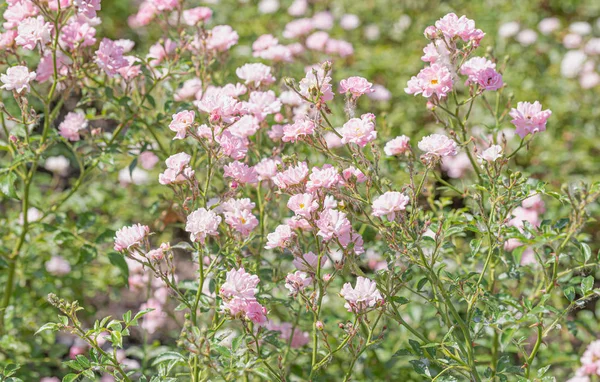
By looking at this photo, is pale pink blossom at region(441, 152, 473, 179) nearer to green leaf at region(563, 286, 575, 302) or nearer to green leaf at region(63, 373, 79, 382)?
green leaf at region(563, 286, 575, 302)

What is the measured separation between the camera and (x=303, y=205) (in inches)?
71.5

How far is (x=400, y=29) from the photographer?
5.39 meters

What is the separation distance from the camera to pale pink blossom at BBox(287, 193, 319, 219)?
1.80m

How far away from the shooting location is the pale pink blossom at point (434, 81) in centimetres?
197

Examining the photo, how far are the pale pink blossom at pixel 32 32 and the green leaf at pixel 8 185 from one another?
1.49ft

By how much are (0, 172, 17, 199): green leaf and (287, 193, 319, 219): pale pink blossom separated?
1.06 metres

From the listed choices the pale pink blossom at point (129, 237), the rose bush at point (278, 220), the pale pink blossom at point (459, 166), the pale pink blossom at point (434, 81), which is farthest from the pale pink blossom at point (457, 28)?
the pale pink blossom at point (459, 166)

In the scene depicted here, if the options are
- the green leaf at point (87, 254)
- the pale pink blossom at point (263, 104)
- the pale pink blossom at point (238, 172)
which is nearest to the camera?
the pale pink blossom at point (238, 172)

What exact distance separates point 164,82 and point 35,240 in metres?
0.82

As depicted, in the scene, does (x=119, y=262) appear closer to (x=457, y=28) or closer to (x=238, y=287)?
(x=238, y=287)

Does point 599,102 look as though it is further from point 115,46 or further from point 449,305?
point 115,46

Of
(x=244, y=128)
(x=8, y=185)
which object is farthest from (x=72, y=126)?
(x=244, y=128)

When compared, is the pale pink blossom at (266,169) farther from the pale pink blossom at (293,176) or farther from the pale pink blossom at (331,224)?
the pale pink blossom at (331,224)

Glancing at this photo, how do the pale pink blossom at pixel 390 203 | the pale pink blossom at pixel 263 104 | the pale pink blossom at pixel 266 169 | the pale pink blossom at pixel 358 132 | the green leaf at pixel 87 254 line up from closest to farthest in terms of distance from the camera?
the pale pink blossom at pixel 390 203
the pale pink blossom at pixel 358 132
the pale pink blossom at pixel 266 169
the pale pink blossom at pixel 263 104
the green leaf at pixel 87 254
